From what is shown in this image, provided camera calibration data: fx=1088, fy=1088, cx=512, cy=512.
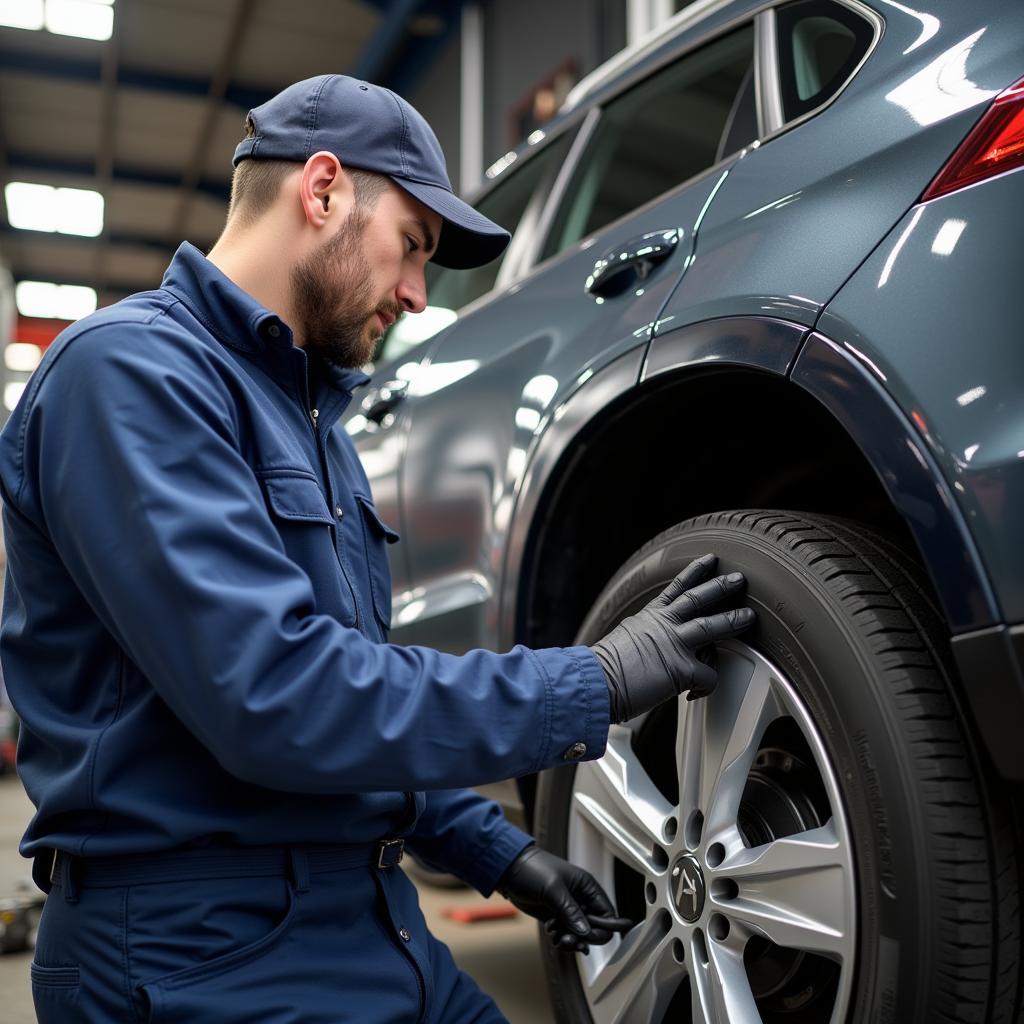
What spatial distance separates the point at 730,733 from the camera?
1145 millimetres

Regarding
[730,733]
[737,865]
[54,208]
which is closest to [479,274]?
[730,733]

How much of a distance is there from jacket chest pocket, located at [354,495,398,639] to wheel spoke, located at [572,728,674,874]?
318mm

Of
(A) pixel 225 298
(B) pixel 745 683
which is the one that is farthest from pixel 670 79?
(B) pixel 745 683

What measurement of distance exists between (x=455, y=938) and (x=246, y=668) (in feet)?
5.30

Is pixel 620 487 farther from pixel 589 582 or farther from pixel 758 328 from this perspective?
pixel 758 328

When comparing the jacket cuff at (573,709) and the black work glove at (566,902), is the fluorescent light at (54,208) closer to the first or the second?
the black work glove at (566,902)

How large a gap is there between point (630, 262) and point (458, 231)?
0.24m

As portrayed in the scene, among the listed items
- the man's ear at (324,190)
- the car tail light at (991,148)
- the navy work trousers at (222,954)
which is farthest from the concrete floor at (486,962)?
the car tail light at (991,148)

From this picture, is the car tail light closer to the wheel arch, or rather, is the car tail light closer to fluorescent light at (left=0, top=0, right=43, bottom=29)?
the wheel arch

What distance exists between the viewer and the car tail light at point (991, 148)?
37.3 inches

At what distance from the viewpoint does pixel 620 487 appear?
5.15ft

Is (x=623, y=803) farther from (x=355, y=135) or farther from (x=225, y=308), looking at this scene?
(x=355, y=135)

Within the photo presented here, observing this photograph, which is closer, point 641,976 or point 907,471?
point 907,471

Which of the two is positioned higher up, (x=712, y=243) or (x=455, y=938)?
(x=712, y=243)
